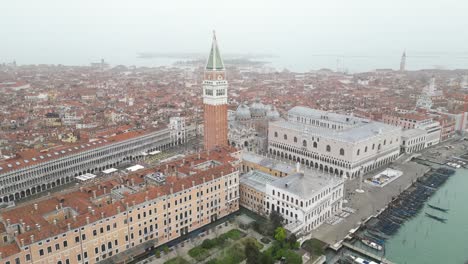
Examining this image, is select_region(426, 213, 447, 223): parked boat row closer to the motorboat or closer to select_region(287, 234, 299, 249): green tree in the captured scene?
the motorboat

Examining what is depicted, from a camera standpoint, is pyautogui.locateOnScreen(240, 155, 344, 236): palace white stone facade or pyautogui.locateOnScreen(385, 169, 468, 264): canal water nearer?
pyautogui.locateOnScreen(385, 169, 468, 264): canal water

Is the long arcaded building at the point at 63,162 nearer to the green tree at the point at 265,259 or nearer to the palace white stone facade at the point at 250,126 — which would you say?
the palace white stone facade at the point at 250,126

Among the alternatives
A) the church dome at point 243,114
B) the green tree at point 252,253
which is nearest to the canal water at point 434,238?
the green tree at point 252,253

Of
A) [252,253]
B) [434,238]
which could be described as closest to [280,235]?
[252,253]

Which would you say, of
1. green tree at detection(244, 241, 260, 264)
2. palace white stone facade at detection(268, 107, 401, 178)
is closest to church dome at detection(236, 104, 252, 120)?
palace white stone facade at detection(268, 107, 401, 178)

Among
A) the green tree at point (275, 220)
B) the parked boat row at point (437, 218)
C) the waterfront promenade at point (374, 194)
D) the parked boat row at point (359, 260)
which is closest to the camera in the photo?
the parked boat row at point (359, 260)

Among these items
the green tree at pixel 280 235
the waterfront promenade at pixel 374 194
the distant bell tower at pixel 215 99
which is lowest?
the waterfront promenade at pixel 374 194

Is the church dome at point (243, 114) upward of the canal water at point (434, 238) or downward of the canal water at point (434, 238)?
upward
